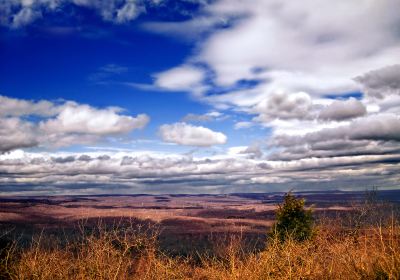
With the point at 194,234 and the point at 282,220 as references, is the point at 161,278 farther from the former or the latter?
the point at 194,234

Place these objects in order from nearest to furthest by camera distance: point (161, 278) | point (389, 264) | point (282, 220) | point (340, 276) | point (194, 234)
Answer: point (389, 264) < point (340, 276) < point (161, 278) < point (282, 220) < point (194, 234)

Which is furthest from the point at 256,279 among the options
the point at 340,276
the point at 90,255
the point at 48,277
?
the point at 48,277

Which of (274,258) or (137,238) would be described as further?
(137,238)

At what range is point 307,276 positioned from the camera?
9.12 meters

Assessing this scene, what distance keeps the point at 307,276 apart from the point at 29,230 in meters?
199

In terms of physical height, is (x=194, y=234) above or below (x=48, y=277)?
below

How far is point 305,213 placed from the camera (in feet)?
139

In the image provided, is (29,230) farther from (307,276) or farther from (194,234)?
(307,276)

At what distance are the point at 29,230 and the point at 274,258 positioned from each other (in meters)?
198

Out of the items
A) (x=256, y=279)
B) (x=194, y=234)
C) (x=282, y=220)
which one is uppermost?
(x=256, y=279)

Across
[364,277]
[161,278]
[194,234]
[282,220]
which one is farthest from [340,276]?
[194,234]

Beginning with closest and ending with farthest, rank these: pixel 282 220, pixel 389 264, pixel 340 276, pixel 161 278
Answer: pixel 389 264 < pixel 340 276 < pixel 161 278 < pixel 282 220

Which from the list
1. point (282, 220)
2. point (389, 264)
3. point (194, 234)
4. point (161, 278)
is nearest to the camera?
point (389, 264)

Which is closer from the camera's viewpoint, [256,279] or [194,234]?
[256,279]
